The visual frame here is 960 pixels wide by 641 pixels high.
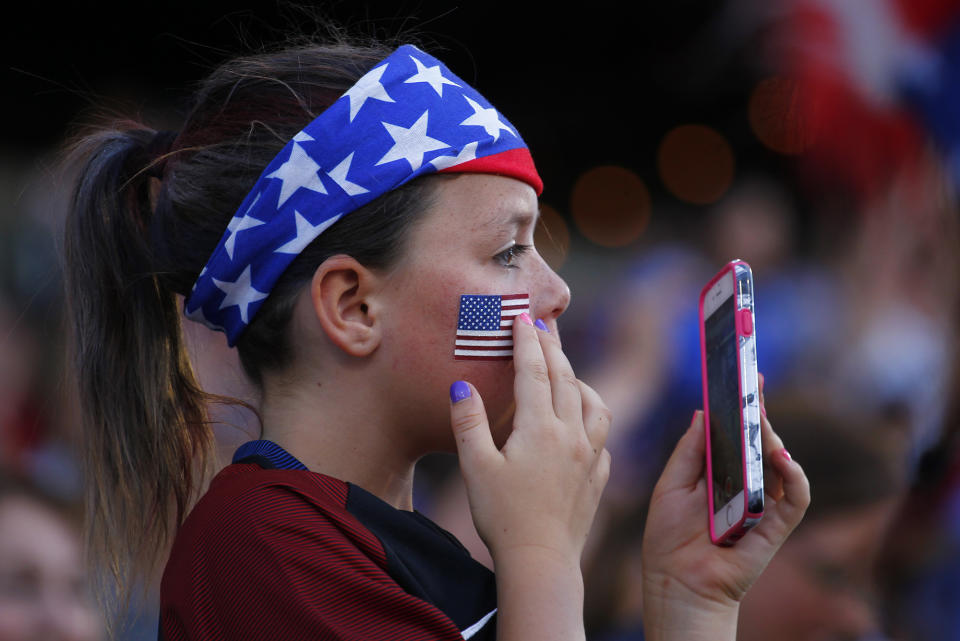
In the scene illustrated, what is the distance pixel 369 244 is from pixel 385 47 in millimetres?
488

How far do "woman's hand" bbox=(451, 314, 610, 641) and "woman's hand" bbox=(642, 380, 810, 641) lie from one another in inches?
13.1

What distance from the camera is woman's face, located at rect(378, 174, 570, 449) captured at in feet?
5.15

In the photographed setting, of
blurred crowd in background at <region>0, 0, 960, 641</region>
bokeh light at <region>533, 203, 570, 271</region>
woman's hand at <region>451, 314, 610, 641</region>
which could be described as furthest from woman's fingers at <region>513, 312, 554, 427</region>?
bokeh light at <region>533, 203, 570, 271</region>

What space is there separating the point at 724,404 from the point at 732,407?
59 millimetres

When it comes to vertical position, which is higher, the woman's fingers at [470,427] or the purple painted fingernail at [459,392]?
the purple painted fingernail at [459,392]

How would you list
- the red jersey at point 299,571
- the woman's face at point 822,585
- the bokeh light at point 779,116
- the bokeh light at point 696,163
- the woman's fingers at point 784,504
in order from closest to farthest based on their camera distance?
the red jersey at point 299,571 → the woman's fingers at point 784,504 → the woman's face at point 822,585 → the bokeh light at point 779,116 → the bokeh light at point 696,163

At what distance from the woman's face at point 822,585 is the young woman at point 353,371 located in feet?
5.78

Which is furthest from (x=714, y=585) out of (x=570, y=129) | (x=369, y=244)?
(x=570, y=129)

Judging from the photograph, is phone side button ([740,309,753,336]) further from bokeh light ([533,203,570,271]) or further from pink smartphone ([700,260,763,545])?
bokeh light ([533,203,570,271])

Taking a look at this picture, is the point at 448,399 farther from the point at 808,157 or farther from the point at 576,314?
the point at 808,157

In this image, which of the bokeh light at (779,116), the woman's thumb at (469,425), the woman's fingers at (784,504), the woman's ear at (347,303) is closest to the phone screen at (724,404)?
the woman's fingers at (784,504)

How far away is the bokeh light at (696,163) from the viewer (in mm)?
4316

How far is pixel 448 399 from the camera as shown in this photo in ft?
5.15

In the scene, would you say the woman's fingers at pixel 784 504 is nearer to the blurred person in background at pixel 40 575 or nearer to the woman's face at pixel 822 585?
the woman's face at pixel 822 585
